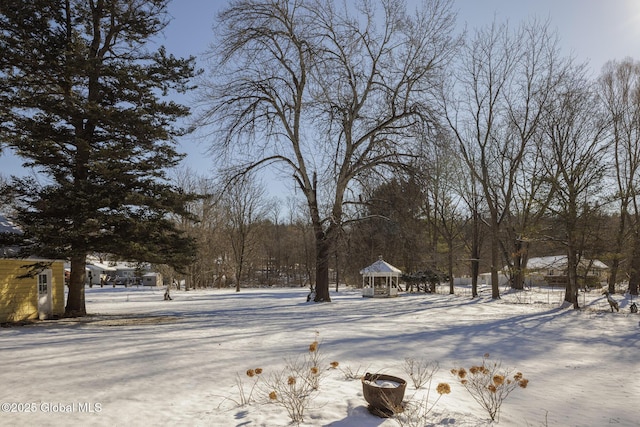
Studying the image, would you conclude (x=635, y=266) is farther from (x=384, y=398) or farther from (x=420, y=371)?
(x=384, y=398)

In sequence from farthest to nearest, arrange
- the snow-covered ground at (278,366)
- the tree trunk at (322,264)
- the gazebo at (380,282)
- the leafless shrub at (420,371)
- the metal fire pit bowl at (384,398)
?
1. the gazebo at (380,282)
2. the tree trunk at (322,264)
3. the leafless shrub at (420,371)
4. the snow-covered ground at (278,366)
5. the metal fire pit bowl at (384,398)

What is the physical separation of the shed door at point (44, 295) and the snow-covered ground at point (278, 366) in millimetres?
2023

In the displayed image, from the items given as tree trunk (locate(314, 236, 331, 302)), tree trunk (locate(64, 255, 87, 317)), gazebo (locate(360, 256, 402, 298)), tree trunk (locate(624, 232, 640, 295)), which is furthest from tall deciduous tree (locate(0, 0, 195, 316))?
tree trunk (locate(624, 232, 640, 295))

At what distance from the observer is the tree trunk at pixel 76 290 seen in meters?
14.3

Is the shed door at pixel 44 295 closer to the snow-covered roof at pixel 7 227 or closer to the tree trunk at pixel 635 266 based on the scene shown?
the snow-covered roof at pixel 7 227

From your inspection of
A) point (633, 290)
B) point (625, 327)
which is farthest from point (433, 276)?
point (625, 327)

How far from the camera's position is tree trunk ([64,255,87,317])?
1434 cm

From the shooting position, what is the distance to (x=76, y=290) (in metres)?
14.7

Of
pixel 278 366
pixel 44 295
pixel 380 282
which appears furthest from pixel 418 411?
pixel 380 282

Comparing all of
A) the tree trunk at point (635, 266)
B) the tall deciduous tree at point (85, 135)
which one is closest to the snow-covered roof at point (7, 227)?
the tall deciduous tree at point (85, 135)

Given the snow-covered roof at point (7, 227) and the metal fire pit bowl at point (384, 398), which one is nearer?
the metal fire pit bowl at point (384, 398)

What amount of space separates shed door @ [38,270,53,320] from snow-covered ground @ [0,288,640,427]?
6.64 feet

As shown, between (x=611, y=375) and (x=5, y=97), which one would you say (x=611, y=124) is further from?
(x=5, y=97)

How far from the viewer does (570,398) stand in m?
6.18
